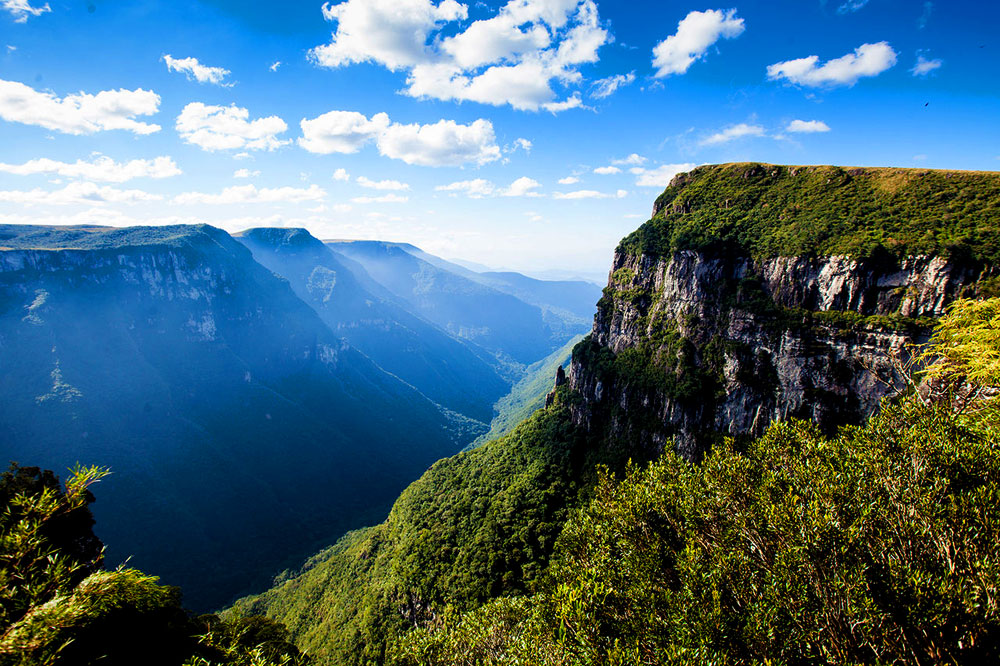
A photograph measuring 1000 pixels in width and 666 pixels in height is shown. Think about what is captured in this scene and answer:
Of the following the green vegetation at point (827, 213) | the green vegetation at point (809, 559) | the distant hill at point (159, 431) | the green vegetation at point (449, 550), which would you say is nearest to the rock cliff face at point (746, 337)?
the green vegetation at point (827, 213)

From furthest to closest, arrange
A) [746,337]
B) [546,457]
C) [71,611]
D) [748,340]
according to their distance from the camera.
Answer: [546,457] < [746,337] < [748,340] < [71,611]

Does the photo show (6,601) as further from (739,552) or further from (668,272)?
→ (668,272)

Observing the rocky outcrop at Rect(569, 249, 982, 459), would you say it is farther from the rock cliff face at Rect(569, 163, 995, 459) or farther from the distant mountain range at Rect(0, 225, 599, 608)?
the distant mountain range at Rect(0, 225, 599, 608)

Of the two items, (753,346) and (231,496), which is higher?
(753,346)

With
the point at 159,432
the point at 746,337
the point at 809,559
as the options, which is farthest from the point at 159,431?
the point at 809,559

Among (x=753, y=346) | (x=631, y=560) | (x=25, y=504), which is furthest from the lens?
(x=753, y=346)

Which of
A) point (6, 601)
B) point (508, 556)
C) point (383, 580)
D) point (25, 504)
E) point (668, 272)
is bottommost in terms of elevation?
point (383, 580)

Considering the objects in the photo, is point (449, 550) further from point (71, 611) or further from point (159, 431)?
point (159, 431)

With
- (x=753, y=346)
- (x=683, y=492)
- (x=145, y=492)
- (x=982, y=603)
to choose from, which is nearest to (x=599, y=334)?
(x=753, y=346)
